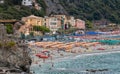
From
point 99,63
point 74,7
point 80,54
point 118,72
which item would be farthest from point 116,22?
point 118,72

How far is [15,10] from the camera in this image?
370 ft

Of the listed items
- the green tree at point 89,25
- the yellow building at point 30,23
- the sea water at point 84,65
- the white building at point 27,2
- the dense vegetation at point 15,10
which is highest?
the white building at point 27,2

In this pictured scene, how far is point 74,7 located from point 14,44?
4139 inches

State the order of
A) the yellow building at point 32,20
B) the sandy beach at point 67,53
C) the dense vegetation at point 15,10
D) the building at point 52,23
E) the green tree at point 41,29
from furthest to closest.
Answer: the building at point 52,23
the dense vegetation at point 15,10
the yellow building at point 32,20
the green tree at point 41,29
the sandy beach at point 67,53

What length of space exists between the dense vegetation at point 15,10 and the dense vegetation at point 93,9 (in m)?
23.7

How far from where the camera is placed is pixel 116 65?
2628 inches

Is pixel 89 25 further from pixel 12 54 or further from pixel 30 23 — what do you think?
pixel 12 54

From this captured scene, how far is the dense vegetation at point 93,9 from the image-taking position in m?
145

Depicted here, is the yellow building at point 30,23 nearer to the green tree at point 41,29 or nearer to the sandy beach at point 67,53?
the green tree at point 41,29

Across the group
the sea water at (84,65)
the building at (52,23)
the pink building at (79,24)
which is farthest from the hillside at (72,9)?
the sea water at (84,65)

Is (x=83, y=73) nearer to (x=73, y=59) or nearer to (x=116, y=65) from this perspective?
(x=116, y=65)

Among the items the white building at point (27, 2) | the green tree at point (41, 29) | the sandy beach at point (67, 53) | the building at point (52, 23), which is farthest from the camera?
the white building at point (27, 2)

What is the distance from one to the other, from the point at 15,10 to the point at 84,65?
1998 inches

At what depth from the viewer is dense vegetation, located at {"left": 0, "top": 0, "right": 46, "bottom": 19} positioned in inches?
Answer: 4288
